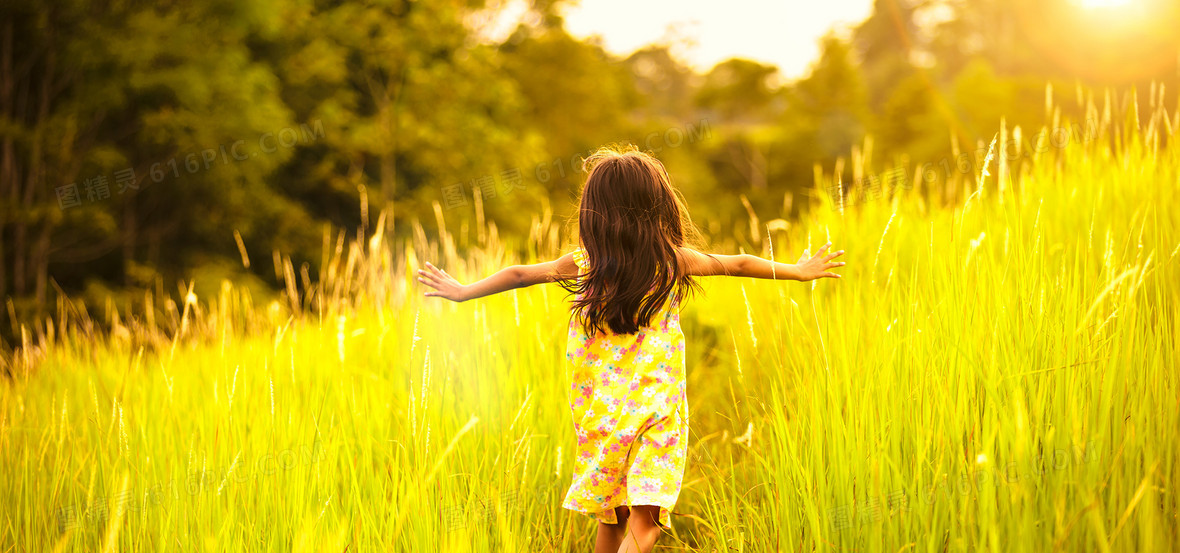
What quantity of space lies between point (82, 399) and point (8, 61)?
11.2 meters

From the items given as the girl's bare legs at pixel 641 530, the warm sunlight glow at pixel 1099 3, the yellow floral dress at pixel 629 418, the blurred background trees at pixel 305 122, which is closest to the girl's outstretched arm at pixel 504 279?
the yellow floral dress at pixel 629 418

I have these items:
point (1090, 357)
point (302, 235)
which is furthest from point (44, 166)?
point (1090, 357)

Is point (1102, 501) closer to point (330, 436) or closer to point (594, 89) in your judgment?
point (330, 436)

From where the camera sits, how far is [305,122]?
656 inches

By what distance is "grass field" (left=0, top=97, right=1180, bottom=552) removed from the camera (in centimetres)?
181

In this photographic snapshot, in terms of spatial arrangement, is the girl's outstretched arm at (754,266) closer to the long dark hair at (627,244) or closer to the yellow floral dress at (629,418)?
the long dark hair at (627,244)

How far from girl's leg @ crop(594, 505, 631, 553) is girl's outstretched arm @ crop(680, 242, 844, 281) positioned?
88 centimetres

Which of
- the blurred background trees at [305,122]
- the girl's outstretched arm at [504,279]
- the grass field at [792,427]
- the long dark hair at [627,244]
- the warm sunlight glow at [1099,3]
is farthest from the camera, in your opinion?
the warm sunlight glow at [1099,3]

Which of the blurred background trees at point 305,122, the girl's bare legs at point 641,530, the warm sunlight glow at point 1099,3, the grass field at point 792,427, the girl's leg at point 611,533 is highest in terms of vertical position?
the warm sunlight glow at point 1099,3

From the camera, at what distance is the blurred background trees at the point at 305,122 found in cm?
1173

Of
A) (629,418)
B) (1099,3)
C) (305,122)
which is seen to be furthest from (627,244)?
(1099,3)

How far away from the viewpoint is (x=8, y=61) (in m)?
11.5

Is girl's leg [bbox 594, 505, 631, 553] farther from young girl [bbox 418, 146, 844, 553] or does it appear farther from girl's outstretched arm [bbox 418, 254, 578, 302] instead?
girl's outstretched arm [bbox 418, 254, 578, 302]

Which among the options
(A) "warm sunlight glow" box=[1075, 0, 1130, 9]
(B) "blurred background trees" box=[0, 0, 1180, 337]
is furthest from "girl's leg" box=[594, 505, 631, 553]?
(A) "warm sunlight glow" box=[1075, 0, 1130, 9]
